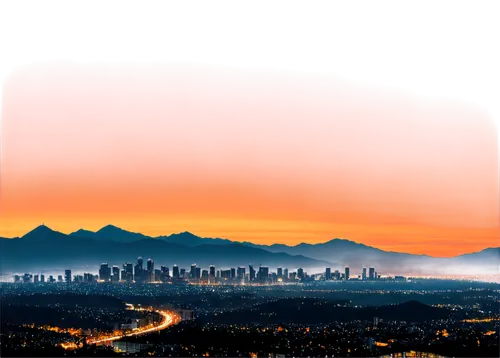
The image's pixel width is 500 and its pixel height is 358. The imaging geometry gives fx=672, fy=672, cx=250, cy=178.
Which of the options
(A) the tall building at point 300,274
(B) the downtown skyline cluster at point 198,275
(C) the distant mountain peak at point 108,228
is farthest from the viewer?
(A) the tall building at point 300,274

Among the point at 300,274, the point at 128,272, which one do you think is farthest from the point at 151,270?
the point at 300,274

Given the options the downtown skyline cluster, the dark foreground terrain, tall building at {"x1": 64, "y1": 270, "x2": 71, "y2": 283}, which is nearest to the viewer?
the dark foreground terrain

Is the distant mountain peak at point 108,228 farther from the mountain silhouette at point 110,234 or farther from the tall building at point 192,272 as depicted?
the tall building at point 192,272

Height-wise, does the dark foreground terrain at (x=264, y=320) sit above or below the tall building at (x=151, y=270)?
below

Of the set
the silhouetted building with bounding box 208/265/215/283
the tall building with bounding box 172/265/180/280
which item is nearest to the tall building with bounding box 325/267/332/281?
the silhouetted building with bounding box 208/265/215/283

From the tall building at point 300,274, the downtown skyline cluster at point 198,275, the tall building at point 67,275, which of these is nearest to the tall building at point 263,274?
the downtown skyline cluster at point 198,275

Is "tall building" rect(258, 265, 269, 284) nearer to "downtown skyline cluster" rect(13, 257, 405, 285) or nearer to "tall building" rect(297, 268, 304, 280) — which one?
"downtown skyline cluster" rect(13, 257, 405, 285)

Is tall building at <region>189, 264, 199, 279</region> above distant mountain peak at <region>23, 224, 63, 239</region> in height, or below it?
below

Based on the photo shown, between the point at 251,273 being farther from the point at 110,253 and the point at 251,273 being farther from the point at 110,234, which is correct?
the point at 110,234
